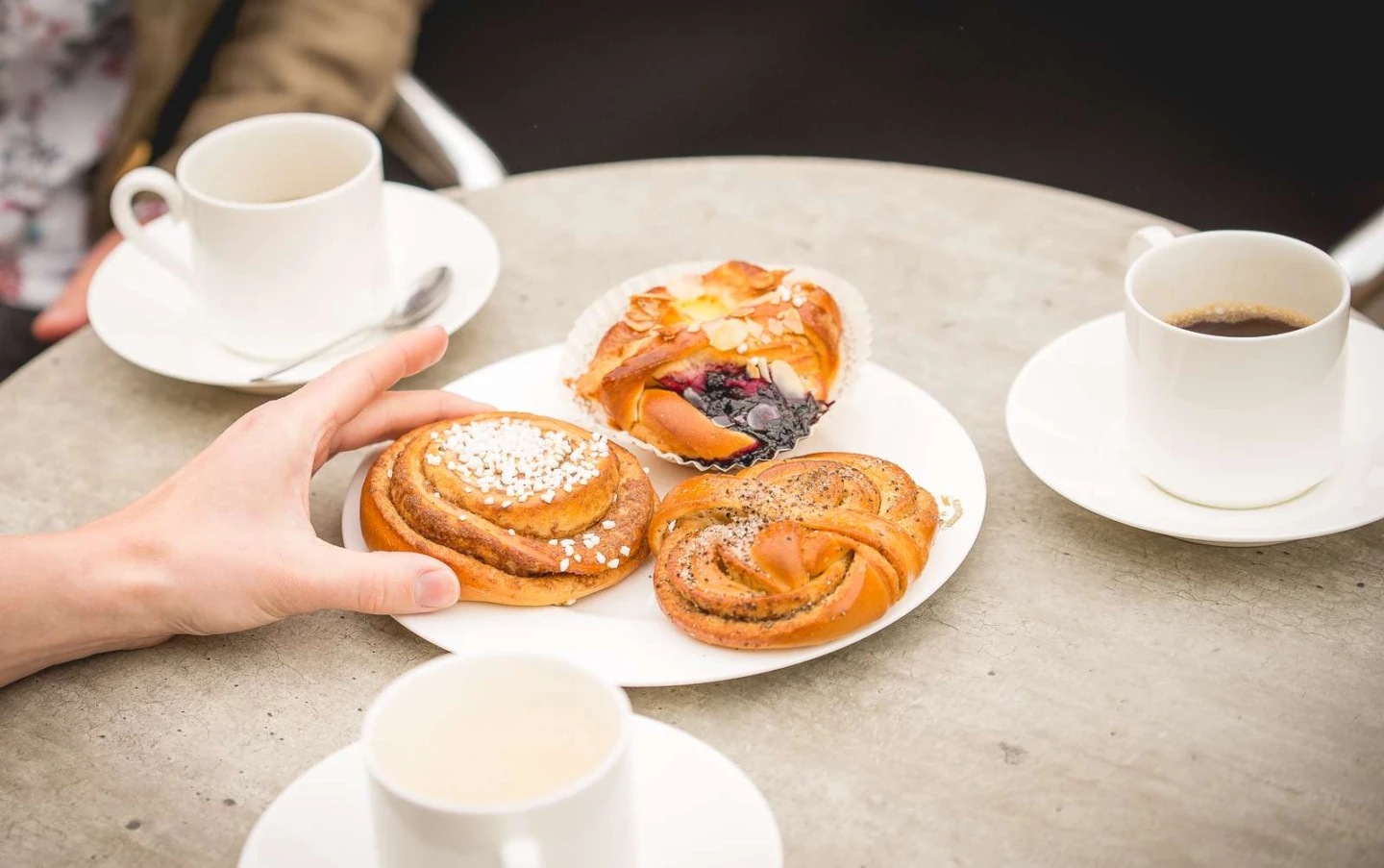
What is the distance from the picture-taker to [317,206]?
55.7 inches

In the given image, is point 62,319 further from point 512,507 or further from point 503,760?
point 503,760

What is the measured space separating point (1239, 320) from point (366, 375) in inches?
33.1

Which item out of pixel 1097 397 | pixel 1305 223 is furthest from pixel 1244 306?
pixel 1305 223

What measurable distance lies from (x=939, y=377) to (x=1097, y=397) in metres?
0.20

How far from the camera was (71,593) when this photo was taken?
1.11m

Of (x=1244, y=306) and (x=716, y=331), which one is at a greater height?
(x=1244, y=306)

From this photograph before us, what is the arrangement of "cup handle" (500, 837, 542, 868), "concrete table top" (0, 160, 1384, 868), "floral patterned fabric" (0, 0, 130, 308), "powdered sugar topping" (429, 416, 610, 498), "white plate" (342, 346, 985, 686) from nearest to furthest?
"cup handle" (500, 837, 542, 868)
"concrete table top" (0, 160, 1384, 868)
"white plate" (342, 346, 985, 686)
"powdered sugar topping" (429, 416, 610, 498)
"floral patterned fabric" (0, 0, 130, 308)

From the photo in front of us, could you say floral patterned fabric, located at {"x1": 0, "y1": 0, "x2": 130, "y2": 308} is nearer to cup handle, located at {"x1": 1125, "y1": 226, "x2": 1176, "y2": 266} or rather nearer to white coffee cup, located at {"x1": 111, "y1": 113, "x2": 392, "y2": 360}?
white coffee cup, located at {"x1": 111, "y1": 113, "x2": 392, "y2": 360}

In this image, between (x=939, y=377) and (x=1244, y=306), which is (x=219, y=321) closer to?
(x=939, y=377)

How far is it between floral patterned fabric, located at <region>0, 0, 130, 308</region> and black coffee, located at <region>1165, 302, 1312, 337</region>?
1669 mm

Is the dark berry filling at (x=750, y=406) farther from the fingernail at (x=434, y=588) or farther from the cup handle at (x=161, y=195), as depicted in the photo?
the cup handle at (x=161, y=195)

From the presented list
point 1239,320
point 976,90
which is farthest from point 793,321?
point 976,90

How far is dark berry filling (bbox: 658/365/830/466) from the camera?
1.33 m

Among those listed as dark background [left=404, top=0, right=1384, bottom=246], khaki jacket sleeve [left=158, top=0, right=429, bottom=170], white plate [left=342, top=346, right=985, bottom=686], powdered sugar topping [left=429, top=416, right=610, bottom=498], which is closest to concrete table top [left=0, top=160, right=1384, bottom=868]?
white plate [left=342, top=346, right=985, bottom=686]
